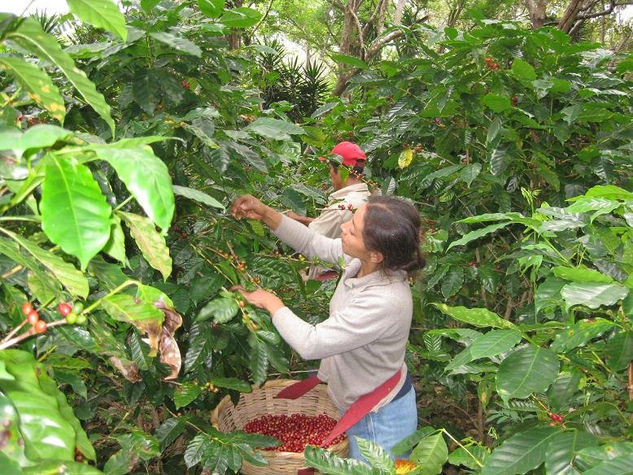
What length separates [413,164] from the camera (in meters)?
3.14

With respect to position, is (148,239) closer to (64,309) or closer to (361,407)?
(64,309)

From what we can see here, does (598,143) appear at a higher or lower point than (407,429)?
higher

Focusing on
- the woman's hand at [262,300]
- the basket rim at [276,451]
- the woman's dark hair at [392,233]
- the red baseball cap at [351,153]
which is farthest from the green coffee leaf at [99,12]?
the red baseball cap at [351,153]

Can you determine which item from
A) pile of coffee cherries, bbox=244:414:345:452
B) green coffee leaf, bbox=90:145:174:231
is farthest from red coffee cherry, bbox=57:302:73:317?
pile of coffee cherries, bbox=244:414:345:452

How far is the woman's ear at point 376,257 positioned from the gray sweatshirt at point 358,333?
0.04 meters

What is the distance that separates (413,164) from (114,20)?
250 cm

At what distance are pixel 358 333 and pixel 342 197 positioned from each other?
1.44 m

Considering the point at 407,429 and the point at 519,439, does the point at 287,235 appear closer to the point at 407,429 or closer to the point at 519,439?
the point at 407,429

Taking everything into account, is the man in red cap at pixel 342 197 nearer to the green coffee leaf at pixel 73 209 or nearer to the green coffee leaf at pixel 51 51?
the green coffee leaf at pixel 51 51

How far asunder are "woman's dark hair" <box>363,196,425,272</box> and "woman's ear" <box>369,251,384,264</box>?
11mm

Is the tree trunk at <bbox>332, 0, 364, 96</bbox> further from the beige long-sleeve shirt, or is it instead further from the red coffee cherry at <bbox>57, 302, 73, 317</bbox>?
the red coffee cherry at <bbox>57, 302, 73, 317</bbox>

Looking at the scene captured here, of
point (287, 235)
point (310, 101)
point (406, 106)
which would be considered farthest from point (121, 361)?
point (310, 101)

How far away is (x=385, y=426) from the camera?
217cm

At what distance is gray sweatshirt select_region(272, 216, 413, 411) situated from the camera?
1864 millimetres
